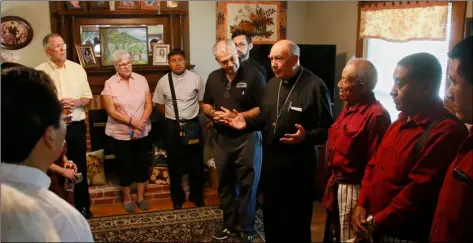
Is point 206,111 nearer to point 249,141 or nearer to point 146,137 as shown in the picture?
point 249,141

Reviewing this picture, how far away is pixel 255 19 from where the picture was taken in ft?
14.6

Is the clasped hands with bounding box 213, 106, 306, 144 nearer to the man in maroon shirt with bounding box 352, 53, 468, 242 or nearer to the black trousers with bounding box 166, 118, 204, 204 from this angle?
the black trousers with bounding box 166, 118, 204, 204

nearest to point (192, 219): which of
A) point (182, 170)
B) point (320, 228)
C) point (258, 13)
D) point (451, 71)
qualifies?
point (182, 170)

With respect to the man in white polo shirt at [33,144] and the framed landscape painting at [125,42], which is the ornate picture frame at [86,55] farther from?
the man in white polo shirt at [33,144]

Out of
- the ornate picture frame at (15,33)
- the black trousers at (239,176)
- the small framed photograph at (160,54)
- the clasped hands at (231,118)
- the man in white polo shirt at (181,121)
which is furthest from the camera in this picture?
the small framed photograph at (160,54)

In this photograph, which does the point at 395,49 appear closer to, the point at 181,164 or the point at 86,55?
the point at 181,164

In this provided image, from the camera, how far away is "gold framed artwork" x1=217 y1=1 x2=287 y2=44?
14.4ft

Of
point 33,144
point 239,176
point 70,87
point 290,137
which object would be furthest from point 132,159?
point 33,144

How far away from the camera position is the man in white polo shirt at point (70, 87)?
3.16 m

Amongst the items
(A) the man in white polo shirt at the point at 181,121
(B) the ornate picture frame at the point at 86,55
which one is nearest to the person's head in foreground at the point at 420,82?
(A) the man in white polo shirt at the point at 181,121

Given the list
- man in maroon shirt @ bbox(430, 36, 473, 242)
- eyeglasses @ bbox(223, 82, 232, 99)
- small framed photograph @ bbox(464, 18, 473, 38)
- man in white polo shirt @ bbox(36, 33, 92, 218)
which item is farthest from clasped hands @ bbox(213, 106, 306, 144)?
man in maroon shirt @ bbox(430, 36, 473, 242)

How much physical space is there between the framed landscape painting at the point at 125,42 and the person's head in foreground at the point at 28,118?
3.34 m

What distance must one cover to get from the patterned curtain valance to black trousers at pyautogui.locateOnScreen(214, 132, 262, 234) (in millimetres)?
1240

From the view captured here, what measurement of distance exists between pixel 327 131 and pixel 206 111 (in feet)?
3.16
